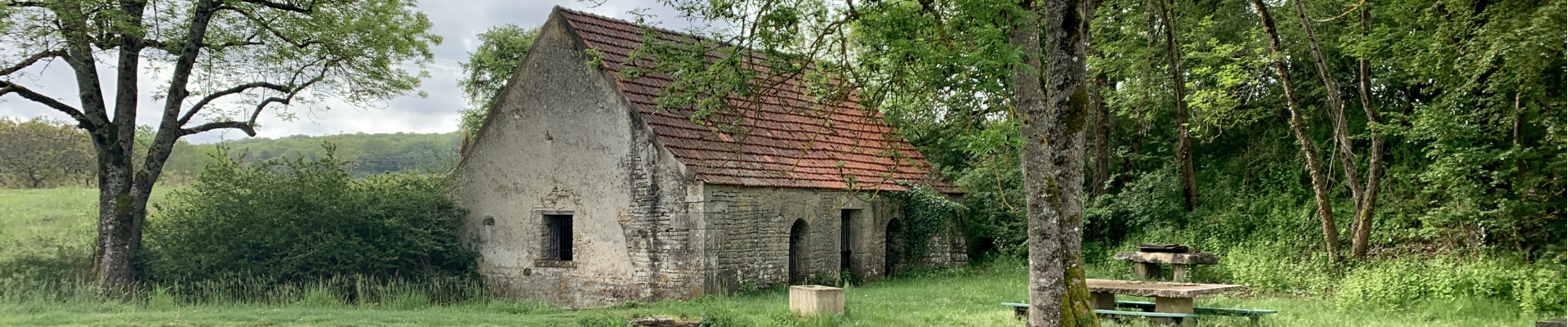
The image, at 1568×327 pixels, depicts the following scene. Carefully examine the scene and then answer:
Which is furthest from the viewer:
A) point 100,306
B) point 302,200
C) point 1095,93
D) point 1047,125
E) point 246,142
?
point 246,142

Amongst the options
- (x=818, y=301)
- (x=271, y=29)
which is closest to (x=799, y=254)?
(x=818, y=301)

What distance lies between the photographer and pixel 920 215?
18.9 m

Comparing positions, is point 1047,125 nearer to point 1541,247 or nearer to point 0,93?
point 1541,247

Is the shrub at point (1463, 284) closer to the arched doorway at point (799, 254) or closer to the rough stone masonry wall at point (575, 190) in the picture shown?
the arched doorway at point (799, 254)

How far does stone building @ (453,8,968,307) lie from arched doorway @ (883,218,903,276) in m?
0.02

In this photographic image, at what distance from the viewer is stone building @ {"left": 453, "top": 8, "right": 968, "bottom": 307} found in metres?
15.9

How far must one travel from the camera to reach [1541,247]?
13469 millimetres

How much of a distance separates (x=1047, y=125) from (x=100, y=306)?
1203 centimetres

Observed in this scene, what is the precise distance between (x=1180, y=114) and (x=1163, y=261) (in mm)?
5552

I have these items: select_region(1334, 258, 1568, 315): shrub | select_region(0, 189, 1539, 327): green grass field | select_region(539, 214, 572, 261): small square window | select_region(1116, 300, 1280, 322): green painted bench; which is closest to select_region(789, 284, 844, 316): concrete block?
select_region(0, 189, 1539, 327): green grass field

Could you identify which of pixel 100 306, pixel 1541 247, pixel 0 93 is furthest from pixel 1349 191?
pixel 0 93

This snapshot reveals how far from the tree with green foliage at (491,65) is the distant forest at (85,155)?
55.2 inches

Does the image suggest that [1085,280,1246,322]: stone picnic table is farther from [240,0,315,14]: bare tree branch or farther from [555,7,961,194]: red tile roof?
[240,0,315,14]: bare tree branch

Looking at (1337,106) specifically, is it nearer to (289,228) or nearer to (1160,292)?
(1160,292)
